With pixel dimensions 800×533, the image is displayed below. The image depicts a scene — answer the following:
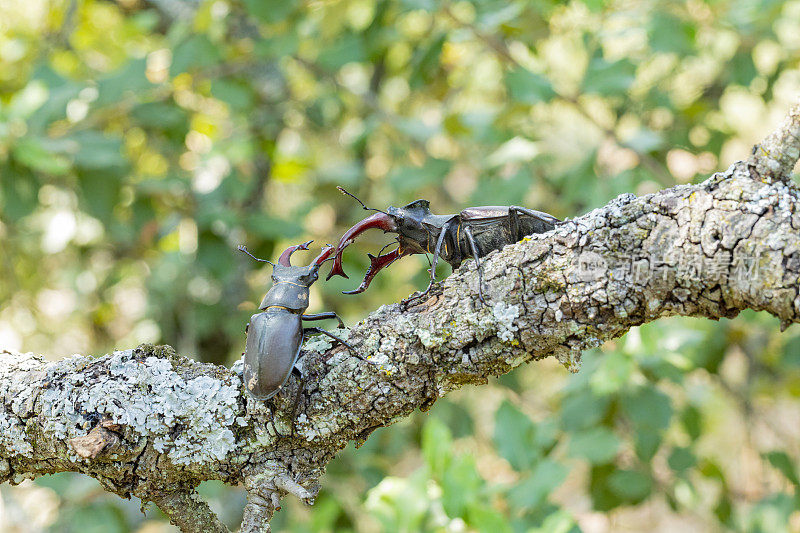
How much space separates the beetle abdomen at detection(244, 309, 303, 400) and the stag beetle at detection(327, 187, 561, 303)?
9.3 inches

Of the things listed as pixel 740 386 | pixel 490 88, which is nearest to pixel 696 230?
pixel 740 386

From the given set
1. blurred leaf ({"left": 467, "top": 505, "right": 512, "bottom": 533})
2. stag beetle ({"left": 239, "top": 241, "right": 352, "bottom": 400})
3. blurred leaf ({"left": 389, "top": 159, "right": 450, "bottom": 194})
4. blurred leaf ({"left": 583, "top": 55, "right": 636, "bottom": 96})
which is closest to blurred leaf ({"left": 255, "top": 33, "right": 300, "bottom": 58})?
blurred leaf ({"left": 389, "top": 159, "right": 450, "bottom": 194})

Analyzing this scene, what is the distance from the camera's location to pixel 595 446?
9.57 ft

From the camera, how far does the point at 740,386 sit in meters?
5.05

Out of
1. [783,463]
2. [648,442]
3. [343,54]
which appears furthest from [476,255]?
[783,463]

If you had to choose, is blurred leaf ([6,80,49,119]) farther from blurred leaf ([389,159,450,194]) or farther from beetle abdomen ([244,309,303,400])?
beetle abdomen ([244,309,303,400])

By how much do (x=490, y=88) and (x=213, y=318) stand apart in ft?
9.81

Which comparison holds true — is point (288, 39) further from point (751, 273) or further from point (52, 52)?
point (751, 273)

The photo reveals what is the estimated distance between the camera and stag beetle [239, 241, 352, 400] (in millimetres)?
1533

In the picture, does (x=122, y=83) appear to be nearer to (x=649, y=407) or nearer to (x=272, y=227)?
(x=272, y=227)

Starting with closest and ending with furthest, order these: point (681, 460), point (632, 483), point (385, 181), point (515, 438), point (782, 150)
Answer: point (782, 150) → point (515, 438) → point (632, 483) → point (681, 460) → point (385, 181)

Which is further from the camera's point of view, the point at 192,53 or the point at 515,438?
the point at 192,53

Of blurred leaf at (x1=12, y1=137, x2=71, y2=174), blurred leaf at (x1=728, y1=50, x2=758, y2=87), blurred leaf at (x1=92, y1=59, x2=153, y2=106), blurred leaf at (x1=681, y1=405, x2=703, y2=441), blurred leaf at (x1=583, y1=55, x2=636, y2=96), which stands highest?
blurred leaf at (x1=583, y1=55, x2=636, y2=96)

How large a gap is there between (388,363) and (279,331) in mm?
304
